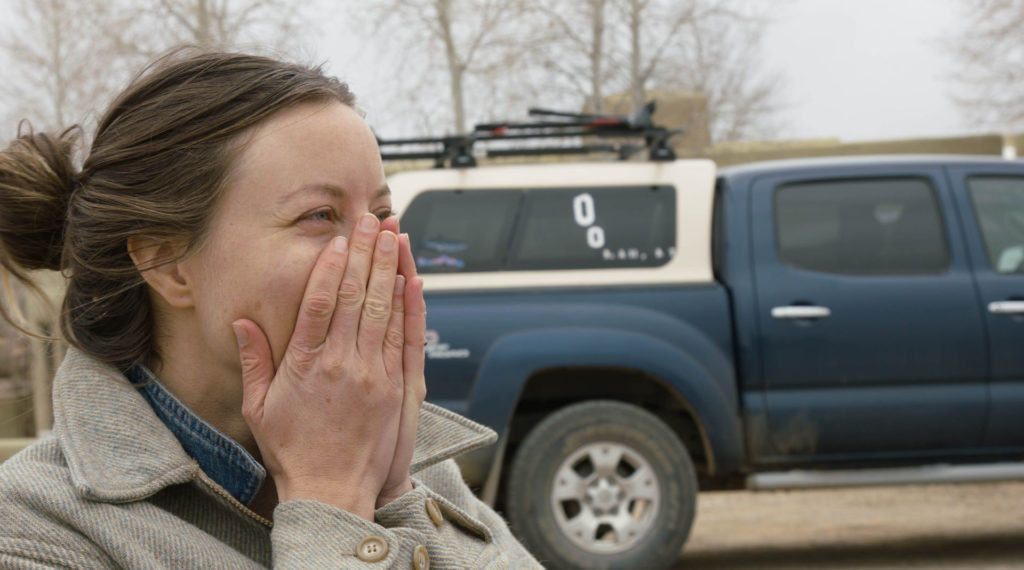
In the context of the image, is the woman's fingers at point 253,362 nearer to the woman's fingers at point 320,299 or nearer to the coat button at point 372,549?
the woman's fingers at point 320,299

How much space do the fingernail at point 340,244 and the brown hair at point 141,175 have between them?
206 mm

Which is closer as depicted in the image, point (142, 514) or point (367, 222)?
point (142, 514)

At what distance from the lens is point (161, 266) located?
6.18 ft

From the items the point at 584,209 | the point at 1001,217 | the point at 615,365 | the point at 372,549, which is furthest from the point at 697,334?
the point at 372,549

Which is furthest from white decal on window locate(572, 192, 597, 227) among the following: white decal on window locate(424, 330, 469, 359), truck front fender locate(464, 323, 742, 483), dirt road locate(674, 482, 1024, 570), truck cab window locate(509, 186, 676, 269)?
dirt road locate(674, 482, 1024, 570)

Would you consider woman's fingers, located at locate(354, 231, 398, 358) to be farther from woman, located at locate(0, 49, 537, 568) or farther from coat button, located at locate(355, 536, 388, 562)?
coat button, located at locate(355, 536, 388, 562)

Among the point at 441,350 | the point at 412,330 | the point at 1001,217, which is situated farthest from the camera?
the point at 1001,217

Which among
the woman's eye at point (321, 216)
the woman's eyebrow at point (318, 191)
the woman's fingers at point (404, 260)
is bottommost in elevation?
the woman's fingers at point (404, 260)

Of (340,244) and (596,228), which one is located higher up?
(340,244)

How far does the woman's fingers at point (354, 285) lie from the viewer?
1765 millimetres

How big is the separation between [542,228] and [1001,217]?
2.52 metres

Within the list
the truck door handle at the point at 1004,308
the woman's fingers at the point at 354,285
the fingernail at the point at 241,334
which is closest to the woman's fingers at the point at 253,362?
the fingernail at the point at 241,334

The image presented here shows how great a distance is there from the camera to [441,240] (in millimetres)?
6262

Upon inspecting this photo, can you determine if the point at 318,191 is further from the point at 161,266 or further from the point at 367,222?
the point at 161,266
